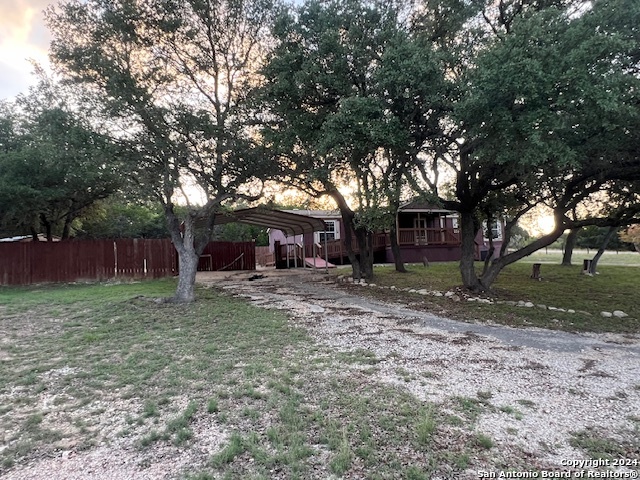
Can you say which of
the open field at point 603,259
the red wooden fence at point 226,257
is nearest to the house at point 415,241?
the red wooden fence at point 226,257

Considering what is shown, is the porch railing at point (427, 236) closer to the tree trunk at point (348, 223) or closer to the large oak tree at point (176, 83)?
the tree trunk at point (348, 223)

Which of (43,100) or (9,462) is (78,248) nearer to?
(43,100)

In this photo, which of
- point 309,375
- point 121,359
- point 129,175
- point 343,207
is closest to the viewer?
point 309,375

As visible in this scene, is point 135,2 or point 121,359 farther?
point 135,2

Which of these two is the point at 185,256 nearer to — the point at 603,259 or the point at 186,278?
the point at 186,278

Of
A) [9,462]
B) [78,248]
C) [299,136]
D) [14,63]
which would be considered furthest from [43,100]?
[9,462]

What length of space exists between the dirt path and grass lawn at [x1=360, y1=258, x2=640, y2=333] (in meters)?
0.85

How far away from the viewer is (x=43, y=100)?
12.6 meters

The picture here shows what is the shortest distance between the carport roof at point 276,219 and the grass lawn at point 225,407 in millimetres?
8535

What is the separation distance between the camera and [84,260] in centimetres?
1521

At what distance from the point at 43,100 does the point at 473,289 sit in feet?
48.6

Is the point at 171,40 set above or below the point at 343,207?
above

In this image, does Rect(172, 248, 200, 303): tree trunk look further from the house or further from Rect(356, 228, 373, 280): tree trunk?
the house

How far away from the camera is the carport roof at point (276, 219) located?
1462 centimetres
